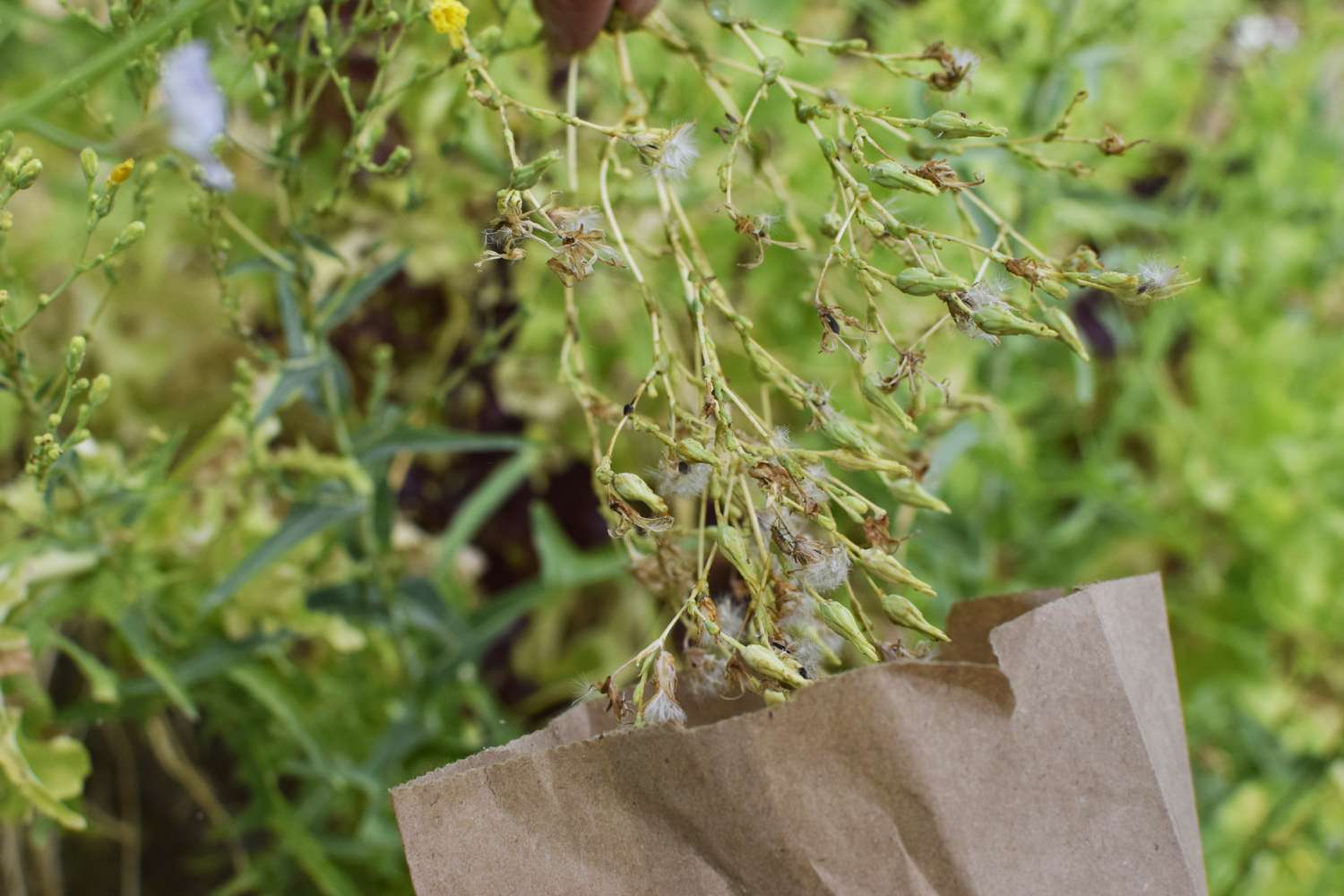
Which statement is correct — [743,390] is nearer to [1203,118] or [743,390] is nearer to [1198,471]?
[1198,471]

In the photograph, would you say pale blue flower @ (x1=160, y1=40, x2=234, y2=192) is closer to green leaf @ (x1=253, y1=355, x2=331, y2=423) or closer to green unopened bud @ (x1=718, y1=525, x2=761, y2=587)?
green leaf @ (x1=253, y1=355, x2=331, y2=423)

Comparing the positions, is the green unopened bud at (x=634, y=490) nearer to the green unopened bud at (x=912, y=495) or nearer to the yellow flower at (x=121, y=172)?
the green unopened bud at (x=912, y=495)

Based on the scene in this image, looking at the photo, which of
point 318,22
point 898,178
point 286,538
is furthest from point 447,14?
point 286,538

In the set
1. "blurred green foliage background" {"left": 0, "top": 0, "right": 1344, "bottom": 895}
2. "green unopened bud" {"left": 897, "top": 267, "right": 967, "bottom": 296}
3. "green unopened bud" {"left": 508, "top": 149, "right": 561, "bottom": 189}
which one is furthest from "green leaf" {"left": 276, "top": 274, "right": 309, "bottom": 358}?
"green unopened bud" {"left": 897, "top": 267, "right": 967, "bottom": 296}

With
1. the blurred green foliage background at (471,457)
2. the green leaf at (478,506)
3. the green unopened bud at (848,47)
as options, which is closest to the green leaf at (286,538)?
the blurred green foliage background at (471,457)

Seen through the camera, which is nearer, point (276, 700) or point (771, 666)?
point (771, 666)

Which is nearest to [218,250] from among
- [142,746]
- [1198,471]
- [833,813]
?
[833,813]

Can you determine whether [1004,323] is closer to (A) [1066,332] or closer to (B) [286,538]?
(A) [1066,332]
